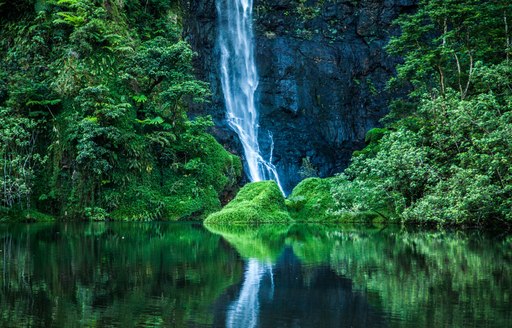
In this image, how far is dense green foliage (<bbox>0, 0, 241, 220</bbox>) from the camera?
2462 cm

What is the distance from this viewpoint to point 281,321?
5.45 meters

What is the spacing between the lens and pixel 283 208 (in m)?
23.7

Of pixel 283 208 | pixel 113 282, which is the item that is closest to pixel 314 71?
pixel 283 208

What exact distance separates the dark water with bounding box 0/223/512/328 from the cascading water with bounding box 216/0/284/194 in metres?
21.1

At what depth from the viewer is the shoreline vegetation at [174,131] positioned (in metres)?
19.3

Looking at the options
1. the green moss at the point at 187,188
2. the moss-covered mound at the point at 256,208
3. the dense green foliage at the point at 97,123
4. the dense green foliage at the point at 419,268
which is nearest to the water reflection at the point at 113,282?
the dense green foliage at the point at 419,268

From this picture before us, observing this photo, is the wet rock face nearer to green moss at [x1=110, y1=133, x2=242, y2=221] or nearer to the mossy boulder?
green moss at [x1=110, y1=133, x2=242, y2=221]

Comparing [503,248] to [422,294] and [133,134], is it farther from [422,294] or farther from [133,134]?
[133,134]

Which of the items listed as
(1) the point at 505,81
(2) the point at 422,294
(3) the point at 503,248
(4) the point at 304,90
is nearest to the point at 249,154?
(4) the point at 304,90

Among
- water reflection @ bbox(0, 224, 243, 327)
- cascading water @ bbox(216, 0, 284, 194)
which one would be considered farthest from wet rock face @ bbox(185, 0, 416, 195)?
water reflection @ bbox(0, 224, 243, 327)

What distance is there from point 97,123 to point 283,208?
8.73 metres

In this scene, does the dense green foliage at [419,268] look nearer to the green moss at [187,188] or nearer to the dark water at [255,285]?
the dark water at [255,285]

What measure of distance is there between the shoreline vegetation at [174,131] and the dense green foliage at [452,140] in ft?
0.20

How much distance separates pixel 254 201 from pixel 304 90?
15.4 m
